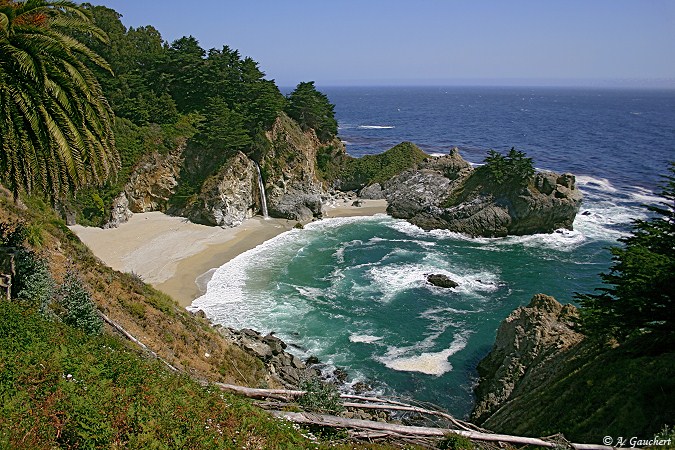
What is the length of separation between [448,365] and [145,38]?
56.2m

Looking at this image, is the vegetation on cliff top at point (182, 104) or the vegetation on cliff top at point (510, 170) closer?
the vegetation on cliff top at point (182, 104)

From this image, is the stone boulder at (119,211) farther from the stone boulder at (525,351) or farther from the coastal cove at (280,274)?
the stone boulder at (525,351)

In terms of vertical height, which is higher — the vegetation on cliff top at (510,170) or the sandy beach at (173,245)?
the vegetation on cliff top at (510,170)

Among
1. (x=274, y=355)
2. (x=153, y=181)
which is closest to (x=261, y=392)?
(x=274, y=355)

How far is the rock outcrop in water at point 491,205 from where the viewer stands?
46.1 m

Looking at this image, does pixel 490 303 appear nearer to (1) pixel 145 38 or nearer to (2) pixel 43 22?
(2) pixel 43 22

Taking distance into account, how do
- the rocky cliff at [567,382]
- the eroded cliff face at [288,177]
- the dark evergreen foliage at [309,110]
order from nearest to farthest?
the rocky cliff at [567,382] < the eroded cliff face at [288,177] < the dark evergreen foliage at [309,110]

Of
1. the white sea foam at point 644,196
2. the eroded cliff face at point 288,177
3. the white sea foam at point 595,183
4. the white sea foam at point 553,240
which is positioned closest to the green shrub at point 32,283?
the eroded cliff face at point 288,177

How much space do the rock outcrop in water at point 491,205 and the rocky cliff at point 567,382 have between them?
25.5 m

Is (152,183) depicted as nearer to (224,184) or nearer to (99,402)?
(224,184)

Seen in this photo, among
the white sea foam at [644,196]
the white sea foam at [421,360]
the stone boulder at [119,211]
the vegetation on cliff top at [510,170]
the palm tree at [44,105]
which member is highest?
the palm tree at [44,105]

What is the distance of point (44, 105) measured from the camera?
10891 millimetres

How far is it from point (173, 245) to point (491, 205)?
102ft

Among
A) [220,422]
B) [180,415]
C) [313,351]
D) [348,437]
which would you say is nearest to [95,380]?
[180,415]
